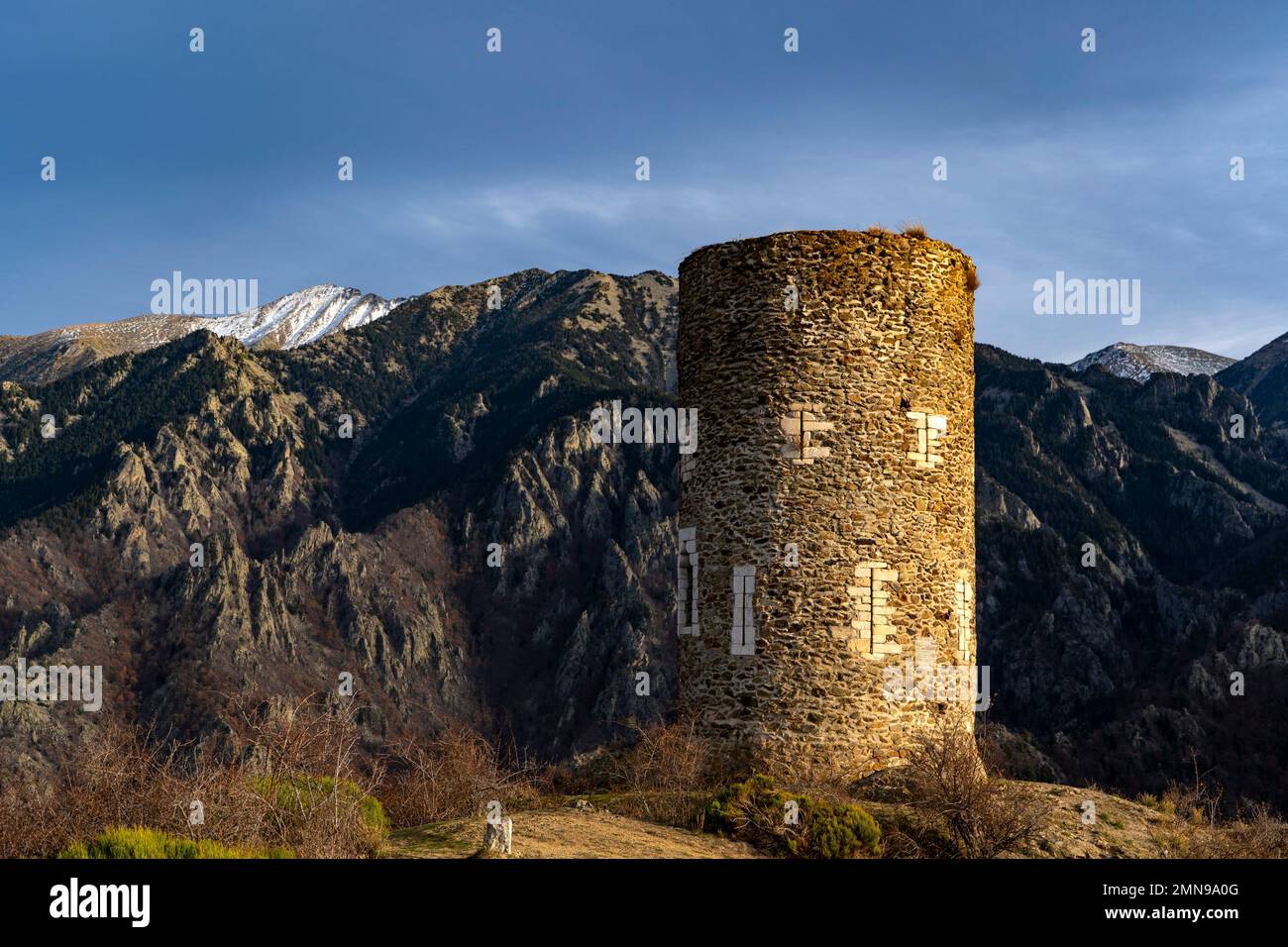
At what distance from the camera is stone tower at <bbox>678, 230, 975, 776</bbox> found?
17.5m

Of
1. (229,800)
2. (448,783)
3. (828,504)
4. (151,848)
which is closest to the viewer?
(151,848)

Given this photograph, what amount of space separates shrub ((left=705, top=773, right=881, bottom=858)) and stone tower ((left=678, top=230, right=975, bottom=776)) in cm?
245

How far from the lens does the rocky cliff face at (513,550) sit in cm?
10894

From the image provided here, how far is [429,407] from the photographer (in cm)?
17050

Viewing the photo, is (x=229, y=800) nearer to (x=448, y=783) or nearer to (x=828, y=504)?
(x=448, y=783)

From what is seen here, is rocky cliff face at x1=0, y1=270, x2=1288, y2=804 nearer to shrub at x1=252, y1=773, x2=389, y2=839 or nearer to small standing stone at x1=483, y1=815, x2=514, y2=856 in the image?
shrub at x1=252, y1=773, x2=389, y2=839

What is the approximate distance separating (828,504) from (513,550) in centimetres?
12818

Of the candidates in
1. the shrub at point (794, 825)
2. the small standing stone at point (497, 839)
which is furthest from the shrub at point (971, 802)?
the small standing stone at point (497, 839)

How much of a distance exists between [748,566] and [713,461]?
1.64m

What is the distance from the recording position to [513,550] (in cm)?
14450

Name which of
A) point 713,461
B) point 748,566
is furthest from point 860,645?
point 713,461

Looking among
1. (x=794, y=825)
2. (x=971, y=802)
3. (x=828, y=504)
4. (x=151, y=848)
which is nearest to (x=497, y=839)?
(x=151, y=848)

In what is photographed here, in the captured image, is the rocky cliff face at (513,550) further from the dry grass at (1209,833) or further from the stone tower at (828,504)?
the stone tower at (828,504)
